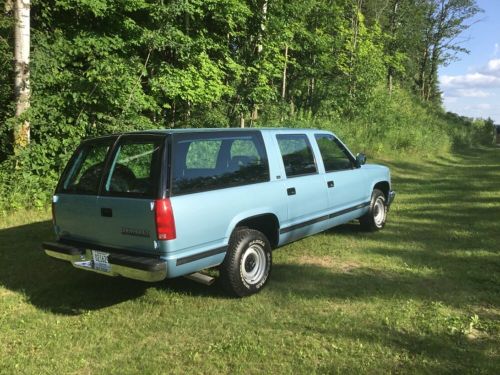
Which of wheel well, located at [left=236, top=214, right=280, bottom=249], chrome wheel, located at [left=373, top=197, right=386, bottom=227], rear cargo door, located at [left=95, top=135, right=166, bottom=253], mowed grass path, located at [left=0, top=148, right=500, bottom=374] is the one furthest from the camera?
chrome wheel, located at [left=373, top=197, right=386, bottom=227]

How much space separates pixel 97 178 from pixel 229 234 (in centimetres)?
143

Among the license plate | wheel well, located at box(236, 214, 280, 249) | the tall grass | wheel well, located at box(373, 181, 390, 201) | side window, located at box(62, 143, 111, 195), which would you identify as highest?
the tall grass

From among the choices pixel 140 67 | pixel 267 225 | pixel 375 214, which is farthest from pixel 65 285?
pixel 140 67

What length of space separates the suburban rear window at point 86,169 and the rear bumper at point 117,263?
1.94ft

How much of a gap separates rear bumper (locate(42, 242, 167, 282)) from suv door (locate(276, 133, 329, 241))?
5.85ft

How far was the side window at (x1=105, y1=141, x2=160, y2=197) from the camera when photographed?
418 cm

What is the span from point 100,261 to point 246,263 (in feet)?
4.91

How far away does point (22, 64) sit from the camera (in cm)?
858

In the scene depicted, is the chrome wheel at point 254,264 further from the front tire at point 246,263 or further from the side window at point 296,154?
the side window at point 296,154

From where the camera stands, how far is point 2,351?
3.86 meters

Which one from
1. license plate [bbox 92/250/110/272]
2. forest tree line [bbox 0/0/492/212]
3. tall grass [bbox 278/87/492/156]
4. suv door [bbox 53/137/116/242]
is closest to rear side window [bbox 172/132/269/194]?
suv door [bbox 53/137/116/242]

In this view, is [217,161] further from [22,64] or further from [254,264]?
[22,64]

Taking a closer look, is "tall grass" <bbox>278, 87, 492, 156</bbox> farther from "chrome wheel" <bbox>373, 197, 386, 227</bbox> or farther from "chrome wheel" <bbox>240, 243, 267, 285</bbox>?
"chrome wheel" <bbox>240, 243, 267, 285</bbox>

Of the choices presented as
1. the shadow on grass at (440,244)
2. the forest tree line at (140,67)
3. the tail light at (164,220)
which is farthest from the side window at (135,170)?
the forest tree line at (140,67)
